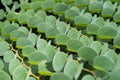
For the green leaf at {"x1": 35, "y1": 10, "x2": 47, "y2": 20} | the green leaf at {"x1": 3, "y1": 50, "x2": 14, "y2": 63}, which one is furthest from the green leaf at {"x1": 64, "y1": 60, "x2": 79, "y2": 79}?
the green leaf at {"x1": 35, "y1": 10, "x2": 47, "y2": 20}

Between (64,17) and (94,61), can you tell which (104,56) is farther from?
(64,17)

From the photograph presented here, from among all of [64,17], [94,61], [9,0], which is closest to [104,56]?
[94,61]

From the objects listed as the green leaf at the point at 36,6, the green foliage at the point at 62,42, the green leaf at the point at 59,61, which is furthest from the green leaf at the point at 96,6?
the green leaf at the point at 59,61

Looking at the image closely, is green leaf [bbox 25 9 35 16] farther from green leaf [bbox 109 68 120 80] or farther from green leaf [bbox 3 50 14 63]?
green leaf [bbox 109 68 120 80]

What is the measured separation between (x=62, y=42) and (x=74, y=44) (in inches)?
1.3

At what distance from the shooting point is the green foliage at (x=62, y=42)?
47 centimetres

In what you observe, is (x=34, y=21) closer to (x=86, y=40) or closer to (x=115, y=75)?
(x=86, y=40)

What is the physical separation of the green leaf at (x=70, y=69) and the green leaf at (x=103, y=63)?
3cm

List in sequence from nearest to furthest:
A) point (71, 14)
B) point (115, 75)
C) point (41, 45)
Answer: point (115, 75), point (41, 45), point (71, 14)

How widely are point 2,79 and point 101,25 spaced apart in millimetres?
239

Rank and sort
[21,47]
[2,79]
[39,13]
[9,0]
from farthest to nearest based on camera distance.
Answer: [9,0]
[39,13]
[21,47]
[2,79]

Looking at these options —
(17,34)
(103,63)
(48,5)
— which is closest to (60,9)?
(48,5)

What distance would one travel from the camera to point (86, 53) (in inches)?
19.7

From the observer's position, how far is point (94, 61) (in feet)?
1.59
